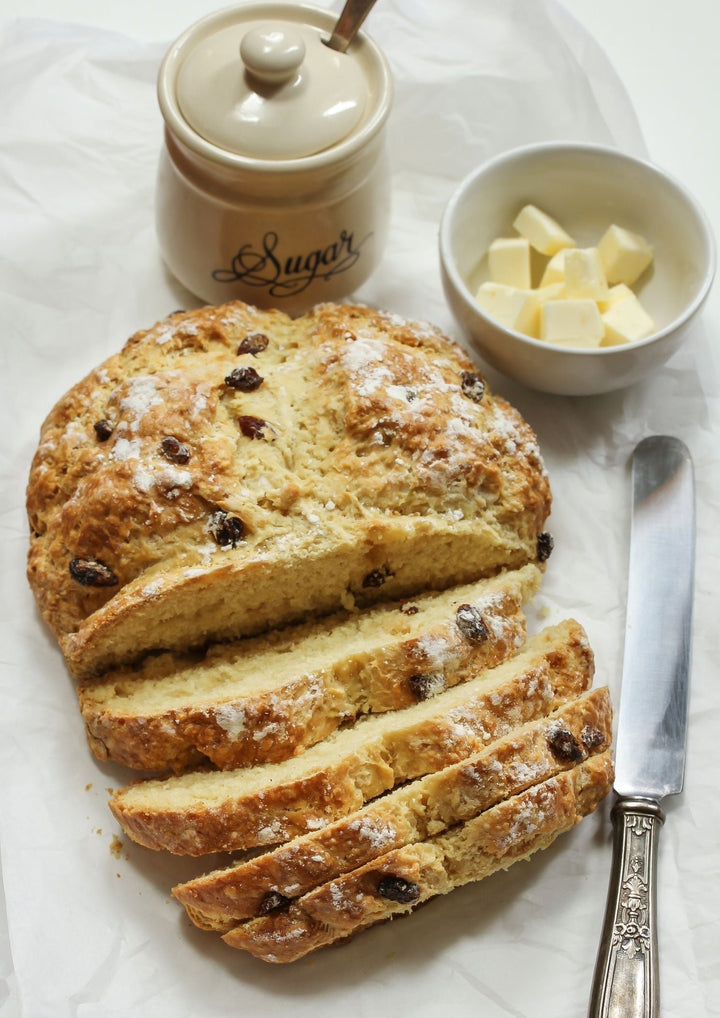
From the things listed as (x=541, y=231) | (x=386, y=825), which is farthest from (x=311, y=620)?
(x=541, y=231)

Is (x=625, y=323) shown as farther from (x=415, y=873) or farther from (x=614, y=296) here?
(x=415, y=873)

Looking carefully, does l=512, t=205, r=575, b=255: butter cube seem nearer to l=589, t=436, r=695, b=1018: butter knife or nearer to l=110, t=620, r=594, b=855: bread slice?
l=589, t=436, r=695, b=1018: butter knife

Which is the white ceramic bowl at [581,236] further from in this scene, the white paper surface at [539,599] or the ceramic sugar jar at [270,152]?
the ceramic sugar jar at [270,152]

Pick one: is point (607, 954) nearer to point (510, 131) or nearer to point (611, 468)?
point (611, 468)

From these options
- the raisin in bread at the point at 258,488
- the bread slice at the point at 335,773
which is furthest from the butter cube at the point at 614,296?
the bread slice at the point at 335,773

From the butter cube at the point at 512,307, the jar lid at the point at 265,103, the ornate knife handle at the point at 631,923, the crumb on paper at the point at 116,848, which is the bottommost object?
the crumb on paper at the point at 116,848

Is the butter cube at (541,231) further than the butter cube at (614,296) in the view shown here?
Yes

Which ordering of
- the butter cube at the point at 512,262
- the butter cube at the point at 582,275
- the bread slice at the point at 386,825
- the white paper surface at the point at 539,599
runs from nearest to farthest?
the bread slice at the point at 386,825 < the white paper surface at the point at 539,599 < the butter cube at the point at 582,275 < the butter cube at the point at 512,262
